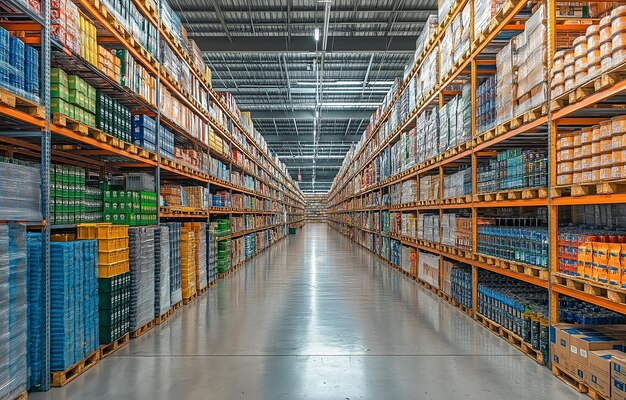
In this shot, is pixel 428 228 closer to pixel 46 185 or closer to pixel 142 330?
pixel 142 330

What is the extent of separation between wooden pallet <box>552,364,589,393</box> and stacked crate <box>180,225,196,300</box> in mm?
5155

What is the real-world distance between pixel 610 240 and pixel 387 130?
336 inches

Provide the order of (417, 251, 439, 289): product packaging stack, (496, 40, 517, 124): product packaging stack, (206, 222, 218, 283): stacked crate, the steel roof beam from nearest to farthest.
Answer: (496, 40, 517, 124): product packaging stack, (417, 251, 439, 289): product packaging stack, (206, 222, 218, 283): stacked crate, the steel roof beam

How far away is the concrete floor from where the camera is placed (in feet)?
10.8

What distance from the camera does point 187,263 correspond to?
6.55m

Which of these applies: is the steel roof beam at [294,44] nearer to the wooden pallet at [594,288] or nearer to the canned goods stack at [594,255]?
the canned goods stack at [594,255]

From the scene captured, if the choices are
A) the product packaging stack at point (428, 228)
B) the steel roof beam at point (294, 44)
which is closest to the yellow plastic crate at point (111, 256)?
the product packaging stack at point (428, 228)

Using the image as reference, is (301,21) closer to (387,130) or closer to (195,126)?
(387,130)

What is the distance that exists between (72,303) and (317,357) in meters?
2.35

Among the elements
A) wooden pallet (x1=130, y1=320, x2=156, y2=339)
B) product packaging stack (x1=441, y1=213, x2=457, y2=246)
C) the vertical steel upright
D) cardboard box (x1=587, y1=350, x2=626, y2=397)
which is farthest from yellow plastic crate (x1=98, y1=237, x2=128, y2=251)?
product packaging stack (x1=441, y1=213, x2=457, y2=246)

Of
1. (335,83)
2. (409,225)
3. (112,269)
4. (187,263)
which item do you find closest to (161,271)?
(187,263)

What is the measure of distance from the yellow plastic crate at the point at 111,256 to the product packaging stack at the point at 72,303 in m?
0.12

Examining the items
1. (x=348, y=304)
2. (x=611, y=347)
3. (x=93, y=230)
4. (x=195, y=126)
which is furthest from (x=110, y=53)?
(x=611, y=347)

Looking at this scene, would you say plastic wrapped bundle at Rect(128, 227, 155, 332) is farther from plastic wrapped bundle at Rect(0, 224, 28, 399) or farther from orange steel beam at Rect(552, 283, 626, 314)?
orange steel beam at Rect(552, 283, 626, 314)
